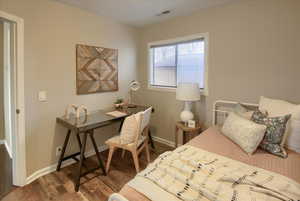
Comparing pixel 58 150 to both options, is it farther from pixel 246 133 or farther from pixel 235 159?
pixel 246 133

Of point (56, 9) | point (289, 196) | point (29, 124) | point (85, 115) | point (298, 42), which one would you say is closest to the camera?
point (289, 196)

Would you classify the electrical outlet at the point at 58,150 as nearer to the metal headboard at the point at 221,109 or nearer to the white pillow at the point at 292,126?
the metal headboard at the point at 221,109

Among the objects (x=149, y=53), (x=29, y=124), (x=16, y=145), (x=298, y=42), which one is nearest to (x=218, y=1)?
(x=298, y=42)

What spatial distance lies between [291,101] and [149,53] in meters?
2.38

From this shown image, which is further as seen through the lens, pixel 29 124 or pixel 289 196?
pixel 29 124

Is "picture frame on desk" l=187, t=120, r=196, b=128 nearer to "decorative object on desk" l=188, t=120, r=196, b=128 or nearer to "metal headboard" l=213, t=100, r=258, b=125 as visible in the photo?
"decorative object on desk" l=188, t=120, r=196, b=128

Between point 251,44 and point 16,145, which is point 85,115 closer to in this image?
point 16,145

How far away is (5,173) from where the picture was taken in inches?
89.0

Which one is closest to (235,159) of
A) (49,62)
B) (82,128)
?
(82,128)

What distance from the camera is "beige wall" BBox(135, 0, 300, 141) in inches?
76.7

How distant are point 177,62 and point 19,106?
2.43m

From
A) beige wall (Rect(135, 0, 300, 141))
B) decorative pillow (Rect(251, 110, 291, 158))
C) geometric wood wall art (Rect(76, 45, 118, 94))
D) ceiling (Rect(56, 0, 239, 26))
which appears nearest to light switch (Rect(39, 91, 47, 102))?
geometric wood wall art (Rect(76, 45, 118, 94))

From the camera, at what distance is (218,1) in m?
2.28

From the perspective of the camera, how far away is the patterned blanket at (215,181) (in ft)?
3.09
